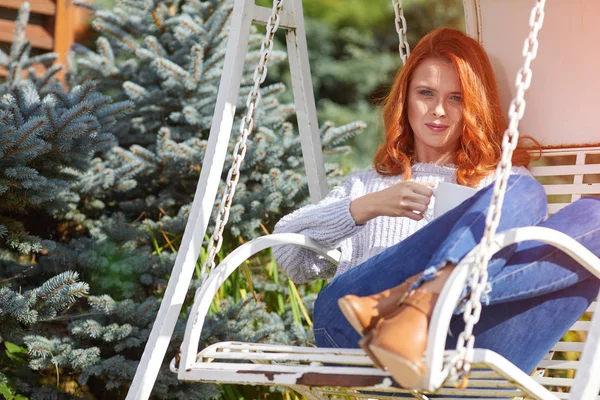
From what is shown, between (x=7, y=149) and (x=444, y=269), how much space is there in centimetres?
150

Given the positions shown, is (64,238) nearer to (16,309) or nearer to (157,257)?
(157,257)

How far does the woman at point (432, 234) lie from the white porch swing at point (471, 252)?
72 millimetres

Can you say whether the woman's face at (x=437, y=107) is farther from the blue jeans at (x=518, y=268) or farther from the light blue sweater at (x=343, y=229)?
the blue jeans at (x=518, y=268)

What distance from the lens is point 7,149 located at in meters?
2.66

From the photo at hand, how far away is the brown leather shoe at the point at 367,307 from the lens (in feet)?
5.59

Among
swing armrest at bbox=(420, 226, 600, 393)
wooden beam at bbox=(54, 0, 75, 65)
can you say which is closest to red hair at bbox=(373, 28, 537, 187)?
swing armrest at bbox=(420, 226, 600, 393)

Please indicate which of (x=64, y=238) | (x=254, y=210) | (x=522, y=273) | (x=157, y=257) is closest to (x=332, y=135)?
(x=254, y=210)

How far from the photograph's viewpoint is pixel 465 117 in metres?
2.50

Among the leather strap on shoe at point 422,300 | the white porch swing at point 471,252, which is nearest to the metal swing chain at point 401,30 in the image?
the white porch swing at point 471,252

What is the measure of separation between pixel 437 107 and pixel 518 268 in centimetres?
79

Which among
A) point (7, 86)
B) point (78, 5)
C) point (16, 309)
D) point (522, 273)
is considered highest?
point (78, 5)

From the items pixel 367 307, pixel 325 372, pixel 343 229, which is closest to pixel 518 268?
pixel 367 307

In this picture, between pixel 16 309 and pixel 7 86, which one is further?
pixel 7 86

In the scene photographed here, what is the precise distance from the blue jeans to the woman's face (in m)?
0.60
